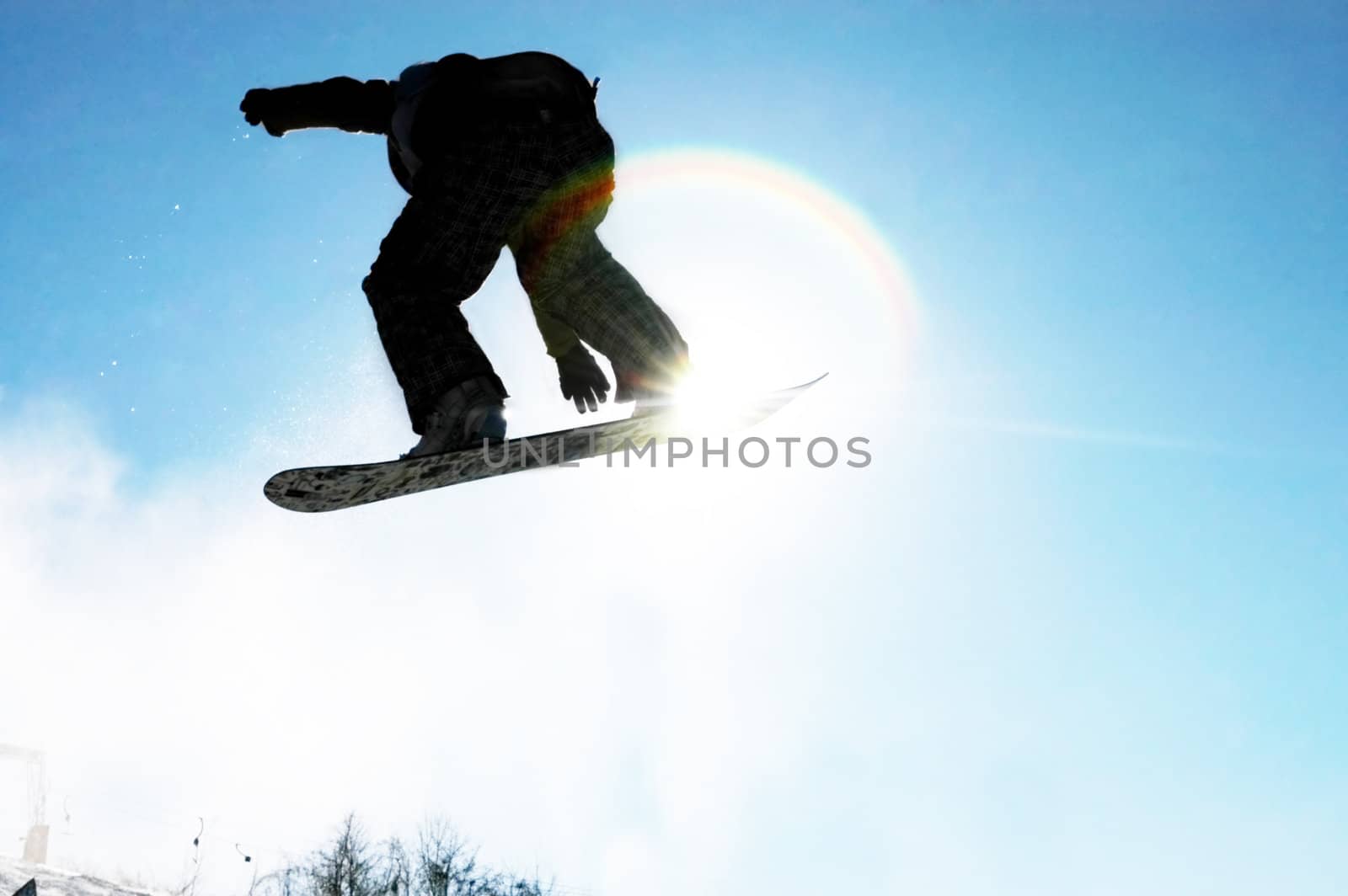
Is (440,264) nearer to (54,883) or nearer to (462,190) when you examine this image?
(462,190)

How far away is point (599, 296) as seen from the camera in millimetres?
4516

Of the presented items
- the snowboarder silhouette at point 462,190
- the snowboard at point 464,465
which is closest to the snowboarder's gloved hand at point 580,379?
the snowboard at point 464,465

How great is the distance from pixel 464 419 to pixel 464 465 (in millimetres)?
245

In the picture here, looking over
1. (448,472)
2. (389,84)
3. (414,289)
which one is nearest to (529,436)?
(448,472)

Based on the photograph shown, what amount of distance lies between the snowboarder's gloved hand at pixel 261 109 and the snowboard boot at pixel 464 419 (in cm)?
164

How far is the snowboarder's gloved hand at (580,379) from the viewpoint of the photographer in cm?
549

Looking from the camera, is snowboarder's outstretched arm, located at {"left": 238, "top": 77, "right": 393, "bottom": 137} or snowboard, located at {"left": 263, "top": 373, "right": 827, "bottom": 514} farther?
snowboarder's outstretched arm, located at {"left": 238, "top": 77, "right": 393, "bottom": 137}

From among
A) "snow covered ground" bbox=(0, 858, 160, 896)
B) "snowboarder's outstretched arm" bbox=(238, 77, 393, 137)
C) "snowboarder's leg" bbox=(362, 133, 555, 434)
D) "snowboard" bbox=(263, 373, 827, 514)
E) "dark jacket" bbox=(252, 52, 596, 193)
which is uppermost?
"snowboarder's outstretched arm" bbox=(238, 77, 393, 137)

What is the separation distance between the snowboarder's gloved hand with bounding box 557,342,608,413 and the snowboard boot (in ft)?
5.34

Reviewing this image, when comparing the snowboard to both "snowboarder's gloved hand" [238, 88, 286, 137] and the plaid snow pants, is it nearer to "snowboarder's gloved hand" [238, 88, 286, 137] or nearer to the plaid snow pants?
the plaid snow pants

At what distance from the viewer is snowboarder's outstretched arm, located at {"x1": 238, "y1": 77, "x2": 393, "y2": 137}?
14.1 feet

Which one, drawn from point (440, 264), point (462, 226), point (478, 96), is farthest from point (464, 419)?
point (478, 96)

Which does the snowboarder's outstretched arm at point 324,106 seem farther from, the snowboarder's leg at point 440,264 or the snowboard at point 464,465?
the snowboard at point 464,465

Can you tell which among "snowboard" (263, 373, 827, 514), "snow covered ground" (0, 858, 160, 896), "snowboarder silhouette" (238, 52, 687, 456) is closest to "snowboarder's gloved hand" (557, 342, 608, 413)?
"snowboard" (263, 373, 827, 514)
